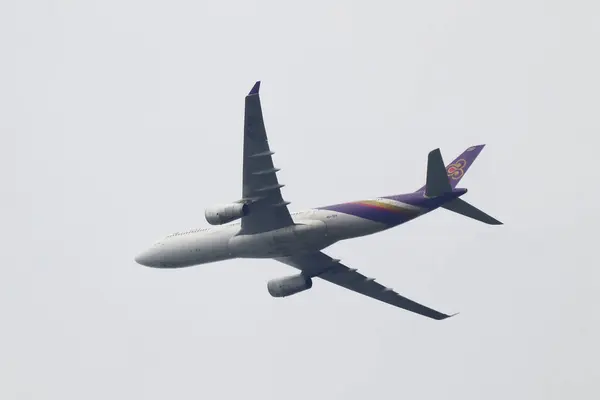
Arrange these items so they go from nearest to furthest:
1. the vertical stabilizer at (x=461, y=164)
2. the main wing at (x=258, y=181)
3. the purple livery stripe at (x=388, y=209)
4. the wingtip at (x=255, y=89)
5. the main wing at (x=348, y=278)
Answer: the wingtip at (x=255, y=89) → the main wing at (x=258, y=181) → the purple livery stripe at (x=388, y=209) → the vertical stabilizer at (x=461, y=164) → the main wing at (x=348, y=278)

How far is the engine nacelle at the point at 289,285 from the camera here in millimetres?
75188

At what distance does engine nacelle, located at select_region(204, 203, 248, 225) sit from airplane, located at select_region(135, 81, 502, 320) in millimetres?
52

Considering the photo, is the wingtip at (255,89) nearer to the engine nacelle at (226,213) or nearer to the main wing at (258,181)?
the main wing at (258,181)

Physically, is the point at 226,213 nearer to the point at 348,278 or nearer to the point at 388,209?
the point at 388,209

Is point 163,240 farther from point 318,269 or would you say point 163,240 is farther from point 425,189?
point 425,189

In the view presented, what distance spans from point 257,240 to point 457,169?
11551 millimetres

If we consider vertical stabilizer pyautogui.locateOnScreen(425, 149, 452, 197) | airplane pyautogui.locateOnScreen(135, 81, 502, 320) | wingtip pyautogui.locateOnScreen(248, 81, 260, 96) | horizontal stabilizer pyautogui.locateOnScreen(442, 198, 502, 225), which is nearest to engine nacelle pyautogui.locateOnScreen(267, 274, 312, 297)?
airplane pyautogui.locateOnScreen(135, 81, 502, 320)

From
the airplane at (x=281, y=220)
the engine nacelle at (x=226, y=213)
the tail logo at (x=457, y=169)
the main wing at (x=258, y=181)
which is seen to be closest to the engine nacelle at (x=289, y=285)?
the airplane at (x=281, y=220)

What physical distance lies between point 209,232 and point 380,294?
1248 cm

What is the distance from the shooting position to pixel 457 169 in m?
68.6

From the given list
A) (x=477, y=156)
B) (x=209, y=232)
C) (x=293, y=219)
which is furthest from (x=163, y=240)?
(x=477, y=156)

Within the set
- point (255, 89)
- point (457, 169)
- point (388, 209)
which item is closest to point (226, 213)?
point (255, 89)

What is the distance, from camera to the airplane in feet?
211

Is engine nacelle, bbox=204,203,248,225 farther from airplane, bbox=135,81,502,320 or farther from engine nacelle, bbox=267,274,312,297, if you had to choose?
engine nacelle, bbox=267,274,312,297
